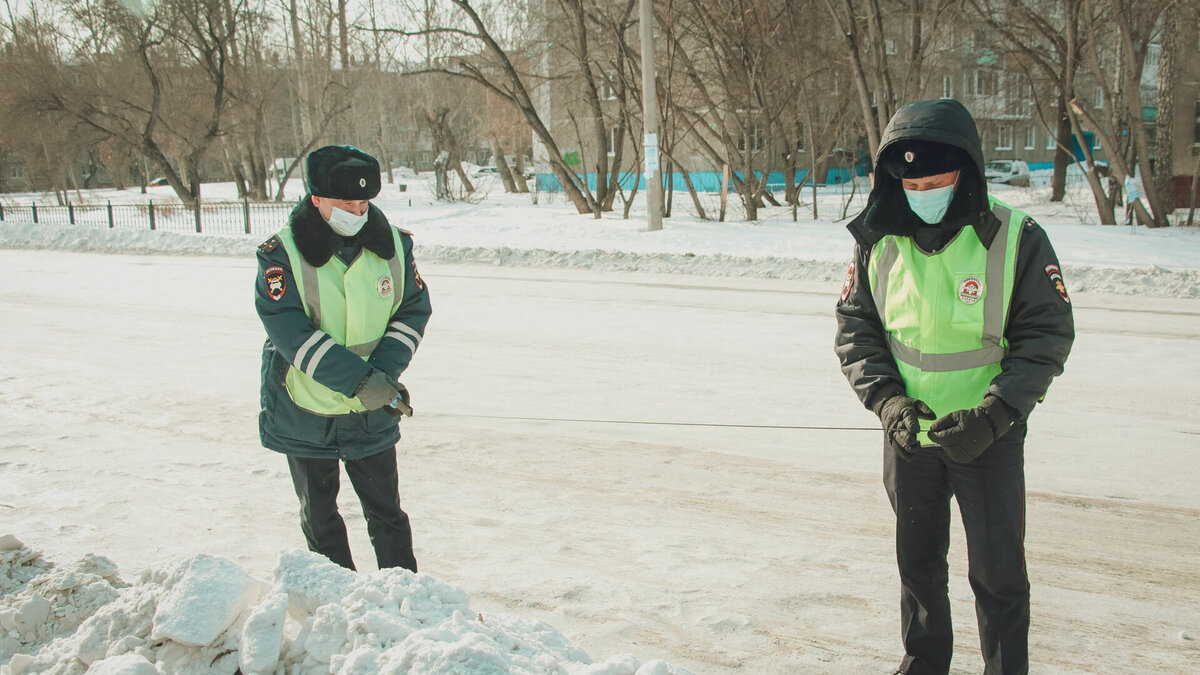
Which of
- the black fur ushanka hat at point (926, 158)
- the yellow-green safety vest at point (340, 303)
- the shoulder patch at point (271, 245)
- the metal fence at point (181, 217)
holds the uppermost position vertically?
the metal fence at point (181, 217)

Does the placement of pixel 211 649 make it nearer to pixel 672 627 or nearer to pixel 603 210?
pixel 672 627

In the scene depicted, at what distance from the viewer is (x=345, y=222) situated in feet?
11.0

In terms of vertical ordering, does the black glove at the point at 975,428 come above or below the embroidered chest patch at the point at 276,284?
below

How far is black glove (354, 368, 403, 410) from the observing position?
3.25m

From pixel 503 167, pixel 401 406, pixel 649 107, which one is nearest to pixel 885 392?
pixel 401 406

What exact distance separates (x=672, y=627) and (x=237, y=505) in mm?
2623

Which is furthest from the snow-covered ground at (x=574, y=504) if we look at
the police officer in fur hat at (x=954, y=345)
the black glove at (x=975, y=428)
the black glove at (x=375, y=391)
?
the black glove at (x=975, y=428)

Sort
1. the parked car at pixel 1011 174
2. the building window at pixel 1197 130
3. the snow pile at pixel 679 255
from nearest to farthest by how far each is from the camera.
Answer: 1. the snow pile at pixel 679 255
2. the building window at pixel 1197 130
3. the parked car at pixel 1011 174

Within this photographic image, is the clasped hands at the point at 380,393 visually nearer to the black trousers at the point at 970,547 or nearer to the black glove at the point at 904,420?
the black glove at the point at 904,420

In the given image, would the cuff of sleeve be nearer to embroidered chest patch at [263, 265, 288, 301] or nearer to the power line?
embroidered chest patch at [263, 265, 288, 301]

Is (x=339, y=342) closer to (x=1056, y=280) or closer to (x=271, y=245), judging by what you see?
(x=271, y=245)

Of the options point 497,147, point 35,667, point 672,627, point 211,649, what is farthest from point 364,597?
point 497,147

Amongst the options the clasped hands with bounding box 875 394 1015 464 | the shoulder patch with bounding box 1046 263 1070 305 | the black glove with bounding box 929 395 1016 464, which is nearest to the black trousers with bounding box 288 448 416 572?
the clasped hands with bounding box 875 394 1015 464

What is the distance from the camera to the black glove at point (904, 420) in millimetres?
2697
